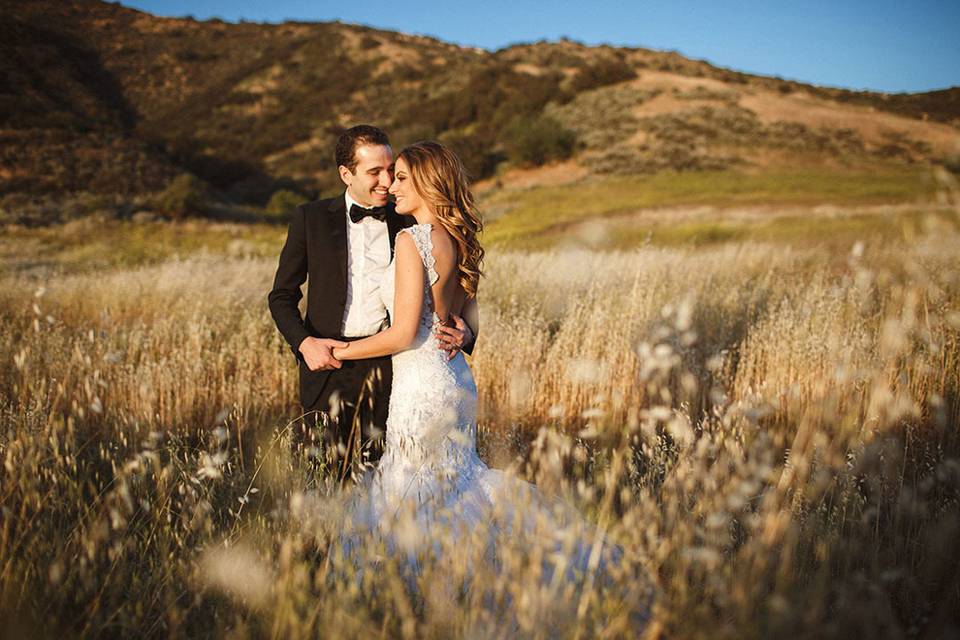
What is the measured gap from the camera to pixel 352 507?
2.16 m

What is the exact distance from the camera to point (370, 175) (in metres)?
3.14

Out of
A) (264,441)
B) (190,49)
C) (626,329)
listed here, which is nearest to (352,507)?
(264,441)

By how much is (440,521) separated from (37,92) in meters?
51.6

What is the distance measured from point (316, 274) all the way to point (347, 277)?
0.16 metres

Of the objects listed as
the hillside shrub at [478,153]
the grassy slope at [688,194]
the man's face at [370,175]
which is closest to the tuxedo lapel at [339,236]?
the man's face at [370,175]

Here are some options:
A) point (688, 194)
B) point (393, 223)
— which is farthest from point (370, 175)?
point (688, 194)

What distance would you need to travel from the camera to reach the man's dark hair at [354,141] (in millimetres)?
3082

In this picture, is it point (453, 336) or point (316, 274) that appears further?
point (316, 274)

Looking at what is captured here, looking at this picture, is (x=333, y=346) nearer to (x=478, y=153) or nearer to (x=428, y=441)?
(x=428, y=441)

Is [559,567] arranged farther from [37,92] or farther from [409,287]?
[37,92]

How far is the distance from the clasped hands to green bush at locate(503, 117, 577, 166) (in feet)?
118

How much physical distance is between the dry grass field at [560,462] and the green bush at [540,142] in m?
29.1

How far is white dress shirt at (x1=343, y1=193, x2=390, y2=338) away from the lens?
321 cm

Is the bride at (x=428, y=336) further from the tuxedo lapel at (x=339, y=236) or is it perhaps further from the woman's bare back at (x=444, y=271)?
the tuxedo lapel at (x=339, y=236)
